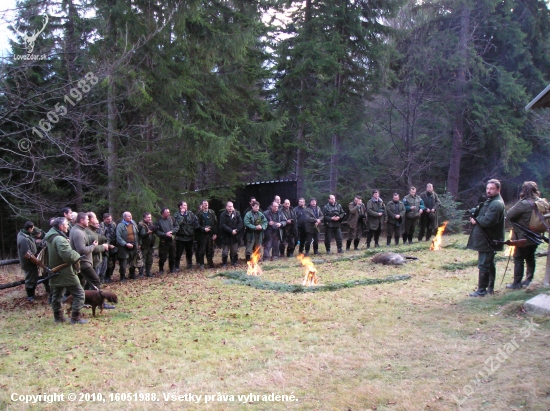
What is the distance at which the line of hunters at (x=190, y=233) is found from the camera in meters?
8.96

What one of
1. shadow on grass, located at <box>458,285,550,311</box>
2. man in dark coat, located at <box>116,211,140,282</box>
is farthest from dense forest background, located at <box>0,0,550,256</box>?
shadow on grass, located at <box>458,285,550,311</box>

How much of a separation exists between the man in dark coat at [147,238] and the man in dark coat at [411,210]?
8.74 m

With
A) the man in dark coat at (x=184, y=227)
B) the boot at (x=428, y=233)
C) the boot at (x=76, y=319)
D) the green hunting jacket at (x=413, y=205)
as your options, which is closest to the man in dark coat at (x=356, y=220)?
the green hunting jacket at (x=413, y=205)

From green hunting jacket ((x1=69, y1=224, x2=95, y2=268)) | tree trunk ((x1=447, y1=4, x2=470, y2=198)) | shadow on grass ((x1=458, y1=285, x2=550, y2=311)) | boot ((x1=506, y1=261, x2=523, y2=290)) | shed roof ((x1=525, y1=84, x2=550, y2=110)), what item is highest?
tree trunk ((x1=447, y1=4, x2=470, y2=198))

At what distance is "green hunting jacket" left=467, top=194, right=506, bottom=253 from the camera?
812cm

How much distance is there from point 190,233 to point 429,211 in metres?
8.45

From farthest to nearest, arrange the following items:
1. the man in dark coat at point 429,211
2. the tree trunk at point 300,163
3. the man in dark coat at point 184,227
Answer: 1. the tree trunk at point 300,163
2. the man in dark coat at point 429,211
3. the man in dark coat at point 184,227

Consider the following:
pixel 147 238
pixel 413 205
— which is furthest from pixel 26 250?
pixel 413 205

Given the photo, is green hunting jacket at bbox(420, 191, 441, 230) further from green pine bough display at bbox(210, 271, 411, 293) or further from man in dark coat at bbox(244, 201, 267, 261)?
green pine bough display at bbox(210, 271, 411, 293)

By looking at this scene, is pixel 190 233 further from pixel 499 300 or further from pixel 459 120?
pixel 459 120

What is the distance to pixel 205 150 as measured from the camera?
1485cm

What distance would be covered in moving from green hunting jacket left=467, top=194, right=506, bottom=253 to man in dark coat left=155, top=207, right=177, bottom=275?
26.0ft

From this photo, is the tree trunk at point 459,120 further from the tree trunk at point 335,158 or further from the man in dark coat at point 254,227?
the man in dark coat at point 254,227

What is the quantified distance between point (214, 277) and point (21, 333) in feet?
16.8
